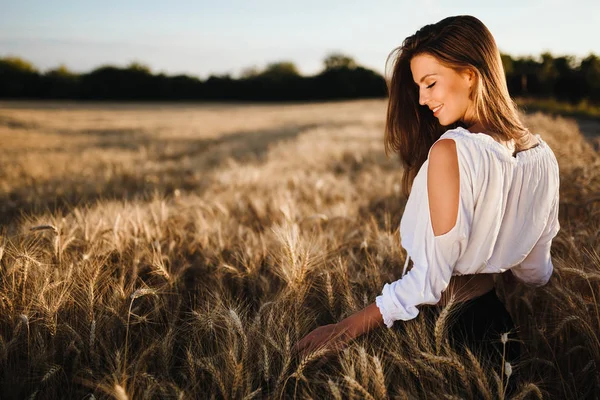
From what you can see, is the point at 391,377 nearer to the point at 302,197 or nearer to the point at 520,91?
the point at 302,197

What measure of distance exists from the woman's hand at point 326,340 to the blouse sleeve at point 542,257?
801 millimetres

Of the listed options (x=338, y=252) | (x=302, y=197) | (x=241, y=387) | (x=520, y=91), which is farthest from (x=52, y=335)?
(x=520, y=91)

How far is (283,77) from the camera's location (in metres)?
50.7

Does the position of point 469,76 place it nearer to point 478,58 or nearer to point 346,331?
point 478,58

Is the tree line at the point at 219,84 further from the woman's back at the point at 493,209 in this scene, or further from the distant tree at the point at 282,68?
the woman's back at the point at 493,209

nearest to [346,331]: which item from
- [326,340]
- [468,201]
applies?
[326,340]

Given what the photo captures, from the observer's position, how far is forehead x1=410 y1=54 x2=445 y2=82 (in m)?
1.24

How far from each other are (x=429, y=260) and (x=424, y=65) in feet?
2.21

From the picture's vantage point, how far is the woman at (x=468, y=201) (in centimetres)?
109

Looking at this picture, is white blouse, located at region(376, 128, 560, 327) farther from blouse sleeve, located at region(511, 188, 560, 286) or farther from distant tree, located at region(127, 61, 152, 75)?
distant tree, located at region(127, 61, 152, 75)

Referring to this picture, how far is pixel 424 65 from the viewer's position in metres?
1.27

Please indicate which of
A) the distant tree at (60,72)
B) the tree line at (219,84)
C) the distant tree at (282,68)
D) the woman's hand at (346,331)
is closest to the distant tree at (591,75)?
the tree line at (219,84)

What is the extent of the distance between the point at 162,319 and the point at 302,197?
221cm

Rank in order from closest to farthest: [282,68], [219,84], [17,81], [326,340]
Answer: [326,340], [17,81], [219,84], [282,68]
